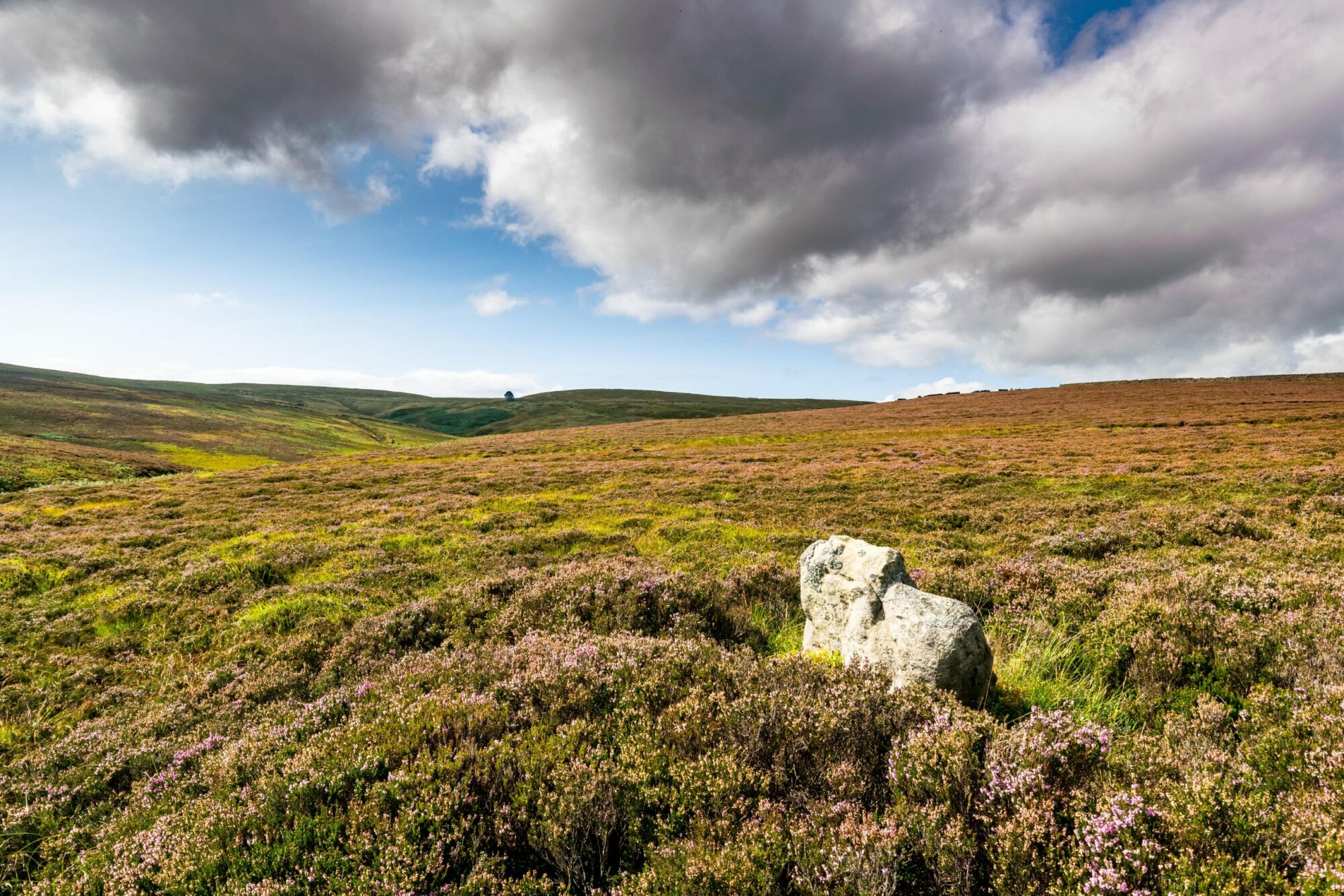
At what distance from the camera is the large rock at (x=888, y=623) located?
5.64 meters

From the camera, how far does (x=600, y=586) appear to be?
10.0 m

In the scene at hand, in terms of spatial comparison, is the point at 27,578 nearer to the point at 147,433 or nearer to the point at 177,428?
the point at 147,433

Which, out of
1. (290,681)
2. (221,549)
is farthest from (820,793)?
→ (221,549)

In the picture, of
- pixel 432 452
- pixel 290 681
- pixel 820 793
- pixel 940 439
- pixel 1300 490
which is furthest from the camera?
pixel 432 452

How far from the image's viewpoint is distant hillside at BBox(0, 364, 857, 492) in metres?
53.5

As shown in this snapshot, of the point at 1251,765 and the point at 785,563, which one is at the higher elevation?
the point at 1251,765

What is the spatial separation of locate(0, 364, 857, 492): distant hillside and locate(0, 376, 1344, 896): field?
49560 millimetres

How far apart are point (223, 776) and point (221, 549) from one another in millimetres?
15508

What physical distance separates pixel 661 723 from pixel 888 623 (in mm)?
3122

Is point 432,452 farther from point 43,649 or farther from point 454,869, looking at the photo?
point 454,869

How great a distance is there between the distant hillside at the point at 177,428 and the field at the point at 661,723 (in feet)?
163

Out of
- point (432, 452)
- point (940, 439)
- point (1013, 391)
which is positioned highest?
point (1013, 391)

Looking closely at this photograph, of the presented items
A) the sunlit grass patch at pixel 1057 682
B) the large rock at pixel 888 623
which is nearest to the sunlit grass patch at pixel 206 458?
the large rock at pixel 888 623

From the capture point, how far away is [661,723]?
5.02 meters
